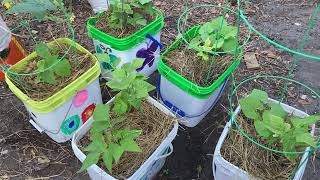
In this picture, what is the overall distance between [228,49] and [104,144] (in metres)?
0.80

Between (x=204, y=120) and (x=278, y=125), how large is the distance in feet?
2.27

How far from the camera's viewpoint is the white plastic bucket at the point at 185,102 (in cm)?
175

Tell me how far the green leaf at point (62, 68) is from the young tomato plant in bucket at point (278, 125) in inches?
33.7

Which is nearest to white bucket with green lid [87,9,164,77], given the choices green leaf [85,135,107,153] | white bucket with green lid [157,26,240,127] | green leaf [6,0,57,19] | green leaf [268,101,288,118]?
white bucket with green lid [157,26,240,127]

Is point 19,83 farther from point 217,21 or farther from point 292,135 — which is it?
point 292,135

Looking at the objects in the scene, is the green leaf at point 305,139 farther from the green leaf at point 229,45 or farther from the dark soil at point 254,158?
the green leaf at point 229,45

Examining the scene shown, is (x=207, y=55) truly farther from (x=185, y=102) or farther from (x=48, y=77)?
(x=48, y=77)

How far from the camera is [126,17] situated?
1851mm

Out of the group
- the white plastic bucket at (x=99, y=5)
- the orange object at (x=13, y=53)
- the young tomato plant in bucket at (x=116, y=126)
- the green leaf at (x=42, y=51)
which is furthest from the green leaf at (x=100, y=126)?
the white plastic bucket at (x=99, y=5)

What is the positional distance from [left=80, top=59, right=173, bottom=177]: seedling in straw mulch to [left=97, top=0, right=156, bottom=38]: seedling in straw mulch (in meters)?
0.43

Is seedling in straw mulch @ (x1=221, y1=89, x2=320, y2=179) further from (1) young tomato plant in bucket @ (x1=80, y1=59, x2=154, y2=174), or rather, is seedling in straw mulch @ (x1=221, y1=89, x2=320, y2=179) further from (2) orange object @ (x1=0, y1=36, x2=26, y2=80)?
(2) orange object @ (x1=0, y1=36, x2=26, y2=80)

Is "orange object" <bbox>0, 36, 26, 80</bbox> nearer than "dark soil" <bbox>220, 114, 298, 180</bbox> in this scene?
No

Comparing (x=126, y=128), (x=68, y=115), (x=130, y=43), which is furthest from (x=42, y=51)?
(x=126, y=128)

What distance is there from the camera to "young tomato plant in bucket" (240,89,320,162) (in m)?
1.32
